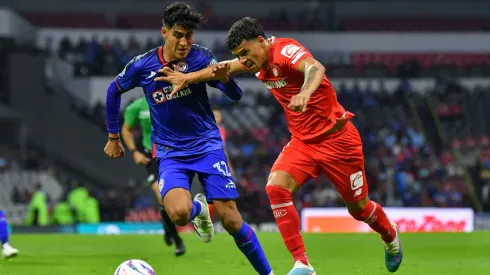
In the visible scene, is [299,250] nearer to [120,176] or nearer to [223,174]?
[223,174]

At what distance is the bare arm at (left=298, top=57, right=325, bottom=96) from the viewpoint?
7.76 metres

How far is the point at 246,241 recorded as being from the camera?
26.2 feet

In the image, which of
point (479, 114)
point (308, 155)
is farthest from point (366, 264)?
point (479, 114)

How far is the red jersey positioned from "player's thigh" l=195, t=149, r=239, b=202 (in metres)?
0.79

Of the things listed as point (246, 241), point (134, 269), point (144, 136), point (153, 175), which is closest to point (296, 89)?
point (246, 241)

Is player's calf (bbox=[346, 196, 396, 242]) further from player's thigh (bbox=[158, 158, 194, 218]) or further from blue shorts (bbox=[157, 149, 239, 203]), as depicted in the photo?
player's thigh (bbox=[158, 158, 194, 218])

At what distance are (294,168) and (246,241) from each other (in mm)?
1053

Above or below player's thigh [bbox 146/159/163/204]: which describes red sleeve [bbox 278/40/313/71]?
above

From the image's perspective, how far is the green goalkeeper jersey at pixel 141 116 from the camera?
13.3 metres

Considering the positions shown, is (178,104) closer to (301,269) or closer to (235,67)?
(235,67)

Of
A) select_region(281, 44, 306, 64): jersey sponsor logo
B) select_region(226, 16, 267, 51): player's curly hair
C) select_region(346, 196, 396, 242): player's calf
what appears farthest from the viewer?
select_region(346, 196, 396, 242): player's calf

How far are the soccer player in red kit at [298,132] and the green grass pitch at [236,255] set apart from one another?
59.1 inches

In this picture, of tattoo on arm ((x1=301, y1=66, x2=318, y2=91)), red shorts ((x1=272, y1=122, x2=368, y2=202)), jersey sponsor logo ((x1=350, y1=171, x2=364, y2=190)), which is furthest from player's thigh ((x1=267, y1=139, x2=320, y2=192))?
tattoo on arm ((x1=301, y1=66, x2=318, y2=91))

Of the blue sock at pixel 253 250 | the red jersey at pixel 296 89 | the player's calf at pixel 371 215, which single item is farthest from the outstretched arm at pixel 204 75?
the player's calf at pixel 371 215
